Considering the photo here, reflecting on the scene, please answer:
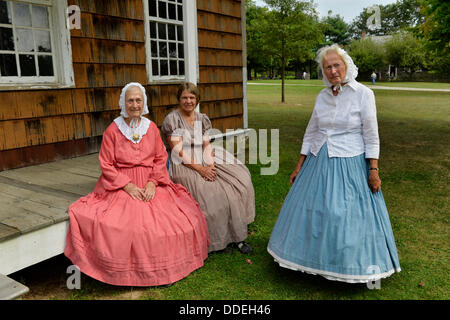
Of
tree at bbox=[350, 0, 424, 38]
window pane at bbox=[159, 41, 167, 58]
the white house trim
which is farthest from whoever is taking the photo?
tree at bbox=[350, 0, 424, 38]

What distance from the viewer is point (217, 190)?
3457mm

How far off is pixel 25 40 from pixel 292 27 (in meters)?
14.4

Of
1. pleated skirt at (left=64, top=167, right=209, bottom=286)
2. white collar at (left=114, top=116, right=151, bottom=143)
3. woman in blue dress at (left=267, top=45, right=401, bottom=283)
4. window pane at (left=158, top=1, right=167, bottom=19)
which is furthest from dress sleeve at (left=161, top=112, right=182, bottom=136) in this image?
window pane at (left=158, top=1, right=167, bottom=19)

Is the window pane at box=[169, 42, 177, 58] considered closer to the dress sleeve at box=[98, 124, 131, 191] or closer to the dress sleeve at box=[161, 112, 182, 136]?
the dress sleeve at box=[161, 112, 182, 136]

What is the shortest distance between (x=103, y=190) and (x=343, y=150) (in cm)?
185

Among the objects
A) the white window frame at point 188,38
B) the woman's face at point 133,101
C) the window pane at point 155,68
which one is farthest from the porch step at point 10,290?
the window pane at point 155,68

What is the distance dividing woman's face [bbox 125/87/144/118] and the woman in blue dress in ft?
4.61

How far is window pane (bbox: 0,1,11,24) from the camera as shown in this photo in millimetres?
4109

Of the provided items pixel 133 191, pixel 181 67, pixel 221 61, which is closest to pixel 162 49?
pixel 181 67

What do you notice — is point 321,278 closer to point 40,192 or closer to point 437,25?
point 40,192

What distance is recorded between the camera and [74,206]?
115 inches

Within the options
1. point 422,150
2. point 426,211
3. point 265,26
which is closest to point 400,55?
point 265,26

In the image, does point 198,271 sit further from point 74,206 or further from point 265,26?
point 265,26
